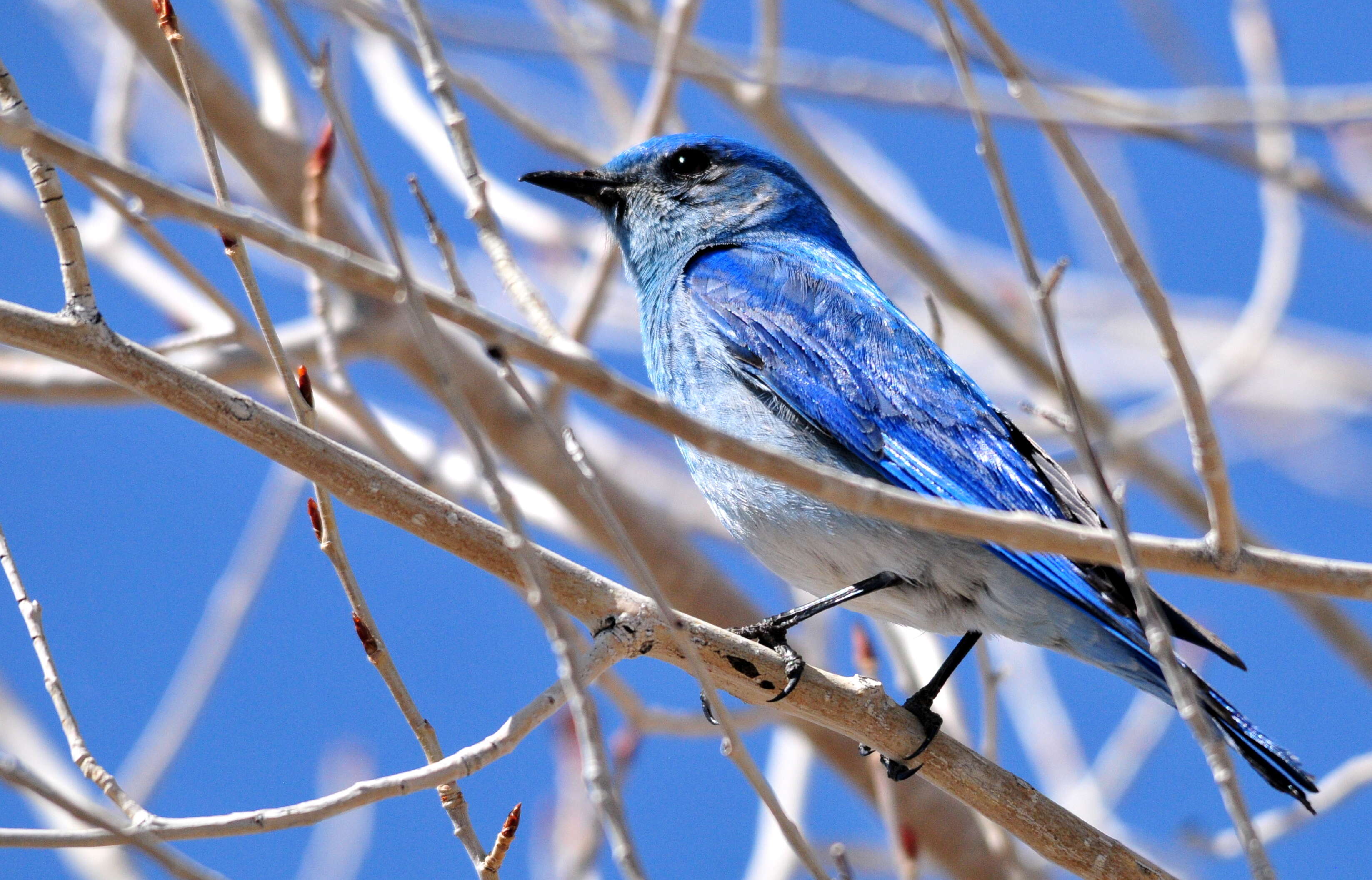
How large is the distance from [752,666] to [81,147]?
6.30ft

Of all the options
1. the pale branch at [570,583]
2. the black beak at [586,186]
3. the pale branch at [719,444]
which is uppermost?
the black beak at [586,186]

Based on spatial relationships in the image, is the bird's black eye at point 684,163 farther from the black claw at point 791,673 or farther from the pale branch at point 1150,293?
the pale branch at point 1150,293

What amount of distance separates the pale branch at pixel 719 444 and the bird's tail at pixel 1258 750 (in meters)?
1.14

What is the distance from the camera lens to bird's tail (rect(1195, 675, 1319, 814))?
3.50 m

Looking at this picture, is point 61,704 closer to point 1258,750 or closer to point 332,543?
point 332,543

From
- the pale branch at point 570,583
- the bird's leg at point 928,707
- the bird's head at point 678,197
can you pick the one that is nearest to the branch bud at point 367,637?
the pale branch at point 570,583

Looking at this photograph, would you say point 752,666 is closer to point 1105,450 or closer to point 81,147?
point 81,147

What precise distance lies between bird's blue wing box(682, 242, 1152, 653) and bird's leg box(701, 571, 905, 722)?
0.30 m

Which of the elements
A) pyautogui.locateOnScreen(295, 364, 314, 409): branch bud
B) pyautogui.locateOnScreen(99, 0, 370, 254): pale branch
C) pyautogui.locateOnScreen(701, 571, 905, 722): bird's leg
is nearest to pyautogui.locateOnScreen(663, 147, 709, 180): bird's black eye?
pyautogui.locateOnScreen(99, 0, 370, 254): pale branch

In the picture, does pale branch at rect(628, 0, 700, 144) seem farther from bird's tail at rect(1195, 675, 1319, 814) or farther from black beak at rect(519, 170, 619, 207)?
bird's tail at rect(1195, 675, 1319, 814)

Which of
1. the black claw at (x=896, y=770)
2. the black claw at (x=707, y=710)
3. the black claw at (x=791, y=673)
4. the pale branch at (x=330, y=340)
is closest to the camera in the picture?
the black claw at (x=791, y=673)

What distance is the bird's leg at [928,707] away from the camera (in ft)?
11.5

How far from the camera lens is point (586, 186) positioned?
5145mm

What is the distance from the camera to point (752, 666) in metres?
3.21
